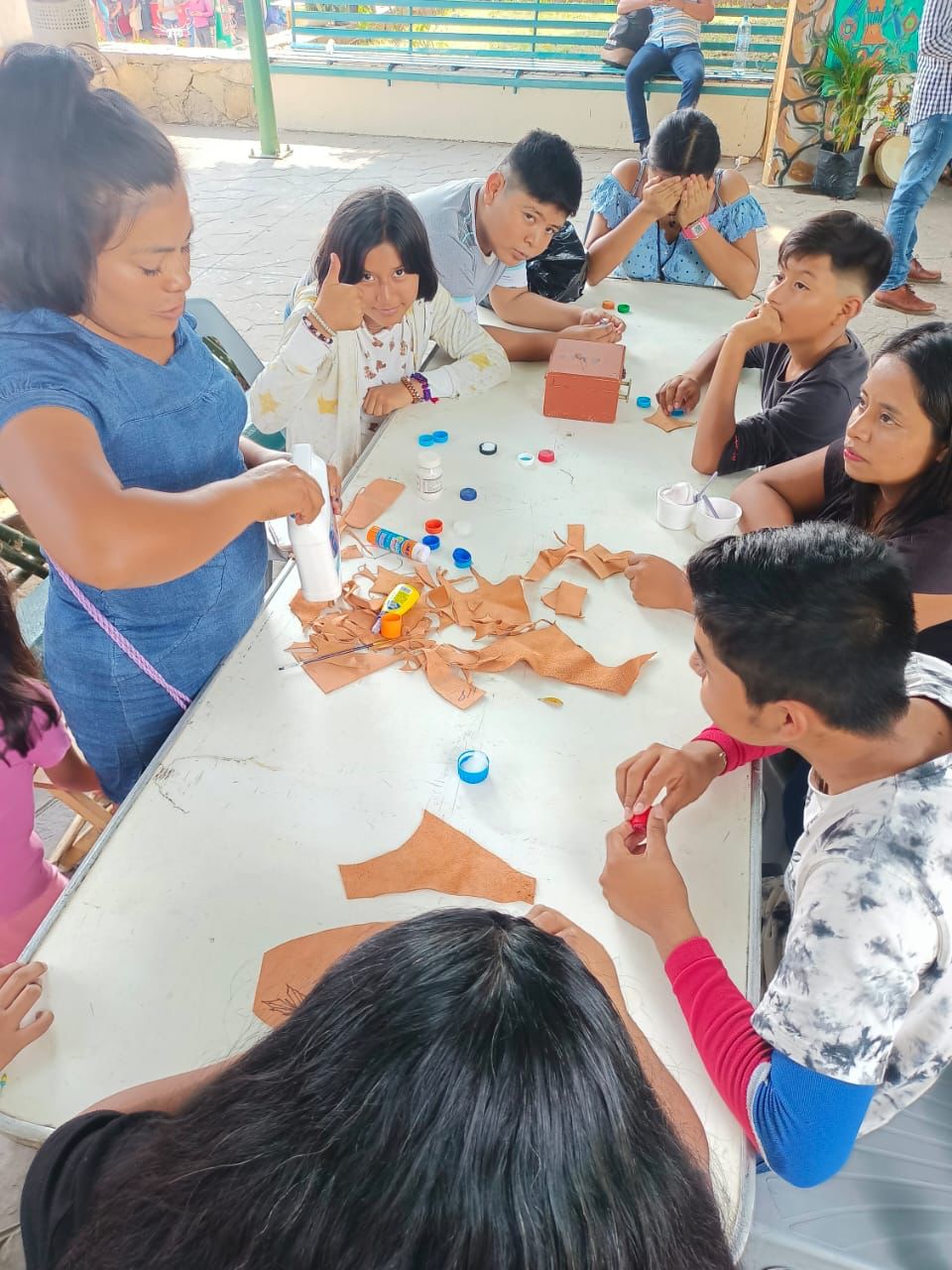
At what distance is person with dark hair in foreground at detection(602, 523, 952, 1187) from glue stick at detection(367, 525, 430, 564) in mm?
589

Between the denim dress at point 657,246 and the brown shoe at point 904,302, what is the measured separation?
2.08m

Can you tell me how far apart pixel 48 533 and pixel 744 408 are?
5.49ft

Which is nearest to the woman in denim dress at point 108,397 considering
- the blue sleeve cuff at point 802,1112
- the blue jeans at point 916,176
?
the blue sleeve cuff at point 802,1112

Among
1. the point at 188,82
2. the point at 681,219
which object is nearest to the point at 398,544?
the point at 681,219

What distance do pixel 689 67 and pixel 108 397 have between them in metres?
6.37

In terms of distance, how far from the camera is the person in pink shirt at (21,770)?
3.95ft

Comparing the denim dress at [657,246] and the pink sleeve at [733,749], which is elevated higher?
the denim dress at [657,246]

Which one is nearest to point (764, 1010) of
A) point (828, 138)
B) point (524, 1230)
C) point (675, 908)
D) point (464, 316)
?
point (675, 908)

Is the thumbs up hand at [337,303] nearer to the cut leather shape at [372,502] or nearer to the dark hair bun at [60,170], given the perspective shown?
the cut leather shape at [372,502]

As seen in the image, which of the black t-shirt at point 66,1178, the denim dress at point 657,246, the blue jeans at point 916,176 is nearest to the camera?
the black t-shirt at point 66,1178

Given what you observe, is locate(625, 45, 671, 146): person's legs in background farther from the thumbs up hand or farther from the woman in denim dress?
the woman in denim dress

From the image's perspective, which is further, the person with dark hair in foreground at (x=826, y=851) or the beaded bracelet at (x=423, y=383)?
the beaded bracelet at (x=423, y=383)

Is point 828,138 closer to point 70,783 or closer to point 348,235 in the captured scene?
point 348,235

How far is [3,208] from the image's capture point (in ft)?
2.86
